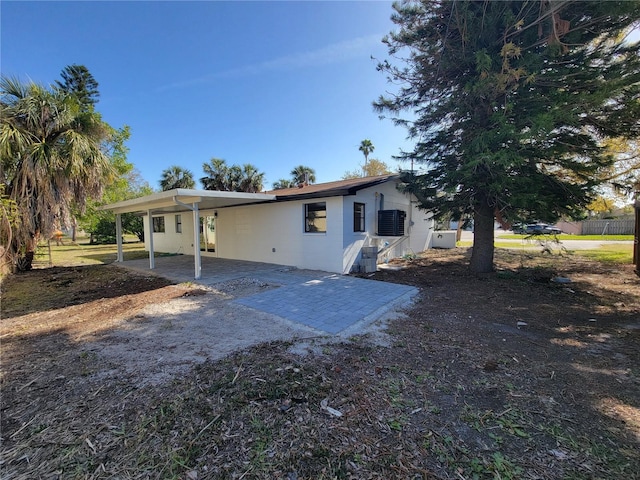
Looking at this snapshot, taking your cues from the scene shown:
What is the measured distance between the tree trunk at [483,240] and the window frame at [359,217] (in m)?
3.61

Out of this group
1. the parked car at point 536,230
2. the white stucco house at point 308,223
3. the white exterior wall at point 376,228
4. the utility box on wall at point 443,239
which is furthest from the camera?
the utility box on wall at point 443,239

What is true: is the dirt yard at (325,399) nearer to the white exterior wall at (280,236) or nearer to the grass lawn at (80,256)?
the white exterior wall at (280,236)

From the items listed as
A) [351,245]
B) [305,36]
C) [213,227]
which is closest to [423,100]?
[305,36]

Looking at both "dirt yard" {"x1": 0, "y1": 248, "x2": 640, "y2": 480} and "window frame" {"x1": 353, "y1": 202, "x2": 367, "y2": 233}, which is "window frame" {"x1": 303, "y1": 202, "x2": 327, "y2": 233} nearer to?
"window frame" {"x1": 353, "y1": 202, "x2": 367, "y2": 233}

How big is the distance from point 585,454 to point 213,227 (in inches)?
571

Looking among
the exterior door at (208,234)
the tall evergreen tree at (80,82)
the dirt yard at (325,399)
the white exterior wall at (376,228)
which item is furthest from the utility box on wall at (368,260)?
the tall evergreen tree at (80,82)

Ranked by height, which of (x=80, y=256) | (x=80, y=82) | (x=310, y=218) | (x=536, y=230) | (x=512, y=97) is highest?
(x=80, y=82)

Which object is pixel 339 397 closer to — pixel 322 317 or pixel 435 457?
pixel 435 457

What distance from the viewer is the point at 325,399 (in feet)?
8.48

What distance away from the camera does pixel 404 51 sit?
8.07 m

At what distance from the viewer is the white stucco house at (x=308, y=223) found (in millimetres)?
8891

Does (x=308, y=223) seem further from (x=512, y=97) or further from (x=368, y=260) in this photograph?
(x=512, y=97)

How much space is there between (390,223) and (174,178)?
20.7m

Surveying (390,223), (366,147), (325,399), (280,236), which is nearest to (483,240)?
(390,223)
